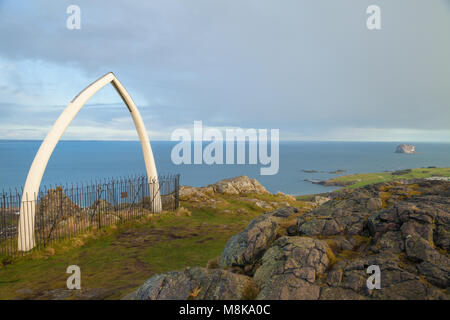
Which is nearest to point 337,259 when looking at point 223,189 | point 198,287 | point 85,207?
point 198,287

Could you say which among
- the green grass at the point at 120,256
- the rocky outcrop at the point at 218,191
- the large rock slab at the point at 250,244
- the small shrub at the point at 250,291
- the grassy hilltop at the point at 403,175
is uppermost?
the large rock slab at the point at 250,244

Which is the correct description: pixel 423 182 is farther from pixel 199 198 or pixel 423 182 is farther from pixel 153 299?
pixel 199 198

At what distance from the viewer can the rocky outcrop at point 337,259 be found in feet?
19.4

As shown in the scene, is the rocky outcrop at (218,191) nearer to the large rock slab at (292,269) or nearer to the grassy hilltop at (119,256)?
the grassy hilltop at (119,256)

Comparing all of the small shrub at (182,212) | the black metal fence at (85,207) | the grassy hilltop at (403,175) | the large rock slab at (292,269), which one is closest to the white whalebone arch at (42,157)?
the black metal fence at (85,207)

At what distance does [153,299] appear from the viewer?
6387 millimetres

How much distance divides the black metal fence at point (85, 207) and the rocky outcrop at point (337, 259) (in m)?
10.1

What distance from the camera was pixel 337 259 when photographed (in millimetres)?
7109

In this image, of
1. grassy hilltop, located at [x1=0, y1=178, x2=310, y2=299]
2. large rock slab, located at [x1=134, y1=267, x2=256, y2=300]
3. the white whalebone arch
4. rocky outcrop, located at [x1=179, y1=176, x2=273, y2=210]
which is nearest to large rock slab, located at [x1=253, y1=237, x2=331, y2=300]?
large rock slab, located at [x1=134, y1=267, x2=256, y2=300]

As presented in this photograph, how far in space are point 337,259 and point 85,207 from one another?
17482 mm
